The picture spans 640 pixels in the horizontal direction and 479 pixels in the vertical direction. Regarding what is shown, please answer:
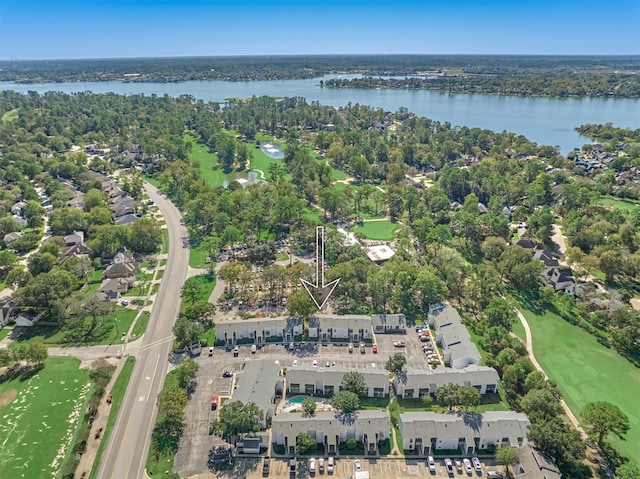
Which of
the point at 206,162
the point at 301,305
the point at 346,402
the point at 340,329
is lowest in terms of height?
the point at 340,329

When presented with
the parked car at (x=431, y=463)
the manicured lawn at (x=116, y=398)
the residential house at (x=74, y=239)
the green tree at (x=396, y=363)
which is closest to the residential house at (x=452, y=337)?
the green tree at (x=396, y=363)

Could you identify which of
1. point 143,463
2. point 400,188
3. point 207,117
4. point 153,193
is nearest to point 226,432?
point 143,463

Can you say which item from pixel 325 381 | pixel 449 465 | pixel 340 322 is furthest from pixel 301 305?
pixel 449 465

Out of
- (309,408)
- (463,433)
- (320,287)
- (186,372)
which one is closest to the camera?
(463,433)

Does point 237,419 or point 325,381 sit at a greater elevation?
point 237,419

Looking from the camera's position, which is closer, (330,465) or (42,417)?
(330,465)

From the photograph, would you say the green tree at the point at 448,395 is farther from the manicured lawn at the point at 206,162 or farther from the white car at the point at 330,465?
the manicured lawn at the point at 206,162

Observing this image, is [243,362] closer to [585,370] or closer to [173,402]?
[173,402]

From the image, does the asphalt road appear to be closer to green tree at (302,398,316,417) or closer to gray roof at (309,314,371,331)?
green tree at (302,398,316,417)
